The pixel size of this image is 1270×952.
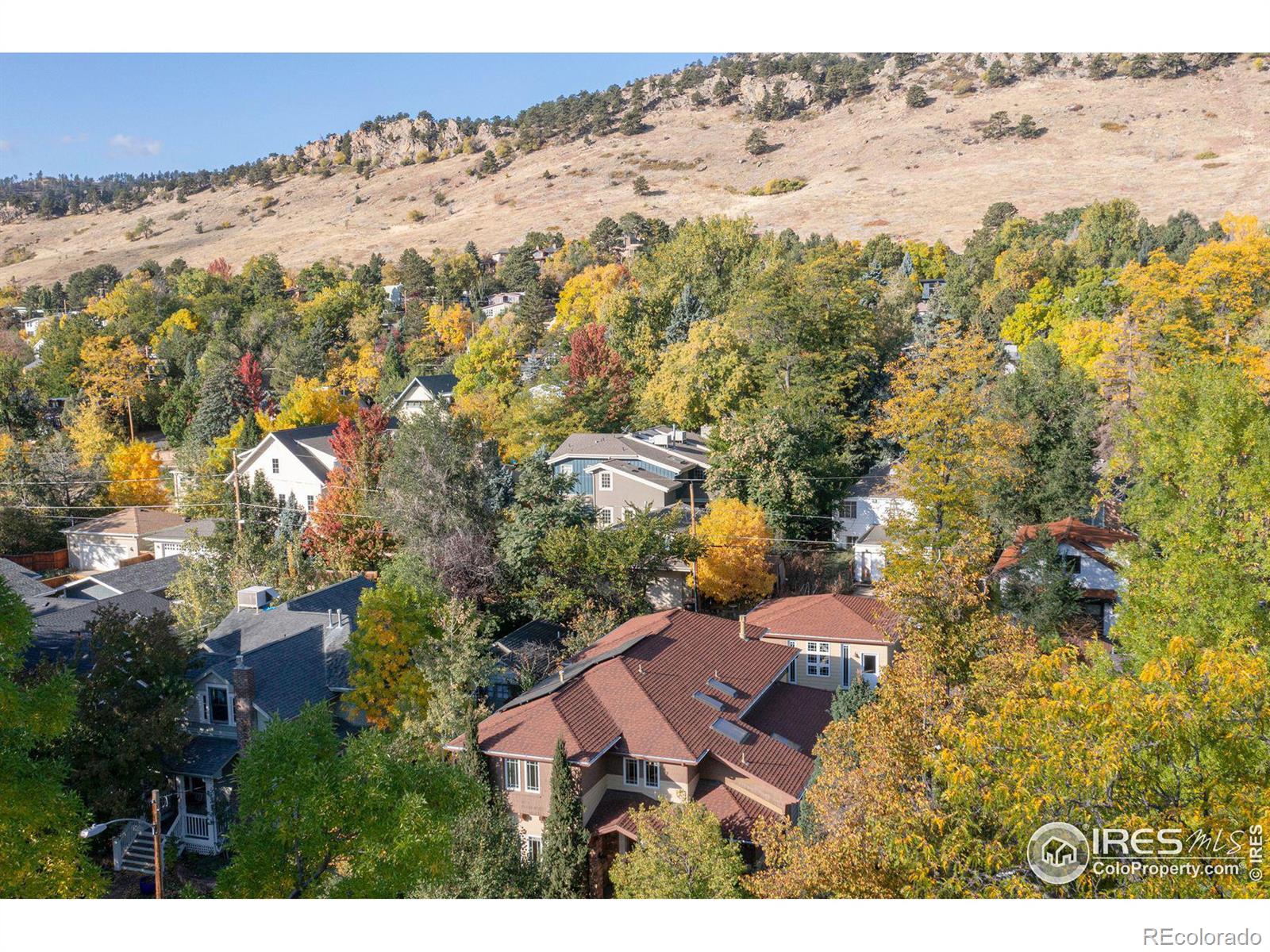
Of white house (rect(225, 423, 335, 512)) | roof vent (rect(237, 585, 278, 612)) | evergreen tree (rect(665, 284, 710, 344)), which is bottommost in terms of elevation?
roof vent (rect(237, 585, 278, 612))

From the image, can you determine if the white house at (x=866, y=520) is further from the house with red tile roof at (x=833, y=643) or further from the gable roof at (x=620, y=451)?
the house with red tile roof at (x=833, y=643)

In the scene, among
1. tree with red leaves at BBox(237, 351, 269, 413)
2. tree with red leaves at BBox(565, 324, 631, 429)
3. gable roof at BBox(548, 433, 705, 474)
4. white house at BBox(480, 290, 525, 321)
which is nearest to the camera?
gable roof at BBox(548, 433, 705, 474)

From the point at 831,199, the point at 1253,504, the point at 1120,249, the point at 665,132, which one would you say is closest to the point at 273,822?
the point at 1253,504

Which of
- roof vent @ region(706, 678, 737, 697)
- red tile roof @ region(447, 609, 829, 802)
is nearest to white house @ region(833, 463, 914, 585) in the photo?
red tile roof @ region(447, 609, 829, 802)

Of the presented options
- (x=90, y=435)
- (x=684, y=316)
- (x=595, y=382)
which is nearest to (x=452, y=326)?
(x=90, y=435)

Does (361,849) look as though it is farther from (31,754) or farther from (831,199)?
(831,199)

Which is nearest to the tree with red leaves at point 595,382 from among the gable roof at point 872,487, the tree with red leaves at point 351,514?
the tree with red leaves at point 351,514

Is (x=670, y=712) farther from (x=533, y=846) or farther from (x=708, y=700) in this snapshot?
(x=533, y=846)

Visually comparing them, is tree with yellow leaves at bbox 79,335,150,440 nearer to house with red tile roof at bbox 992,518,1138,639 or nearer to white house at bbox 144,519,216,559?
white house at bbox 144,519,216,559
